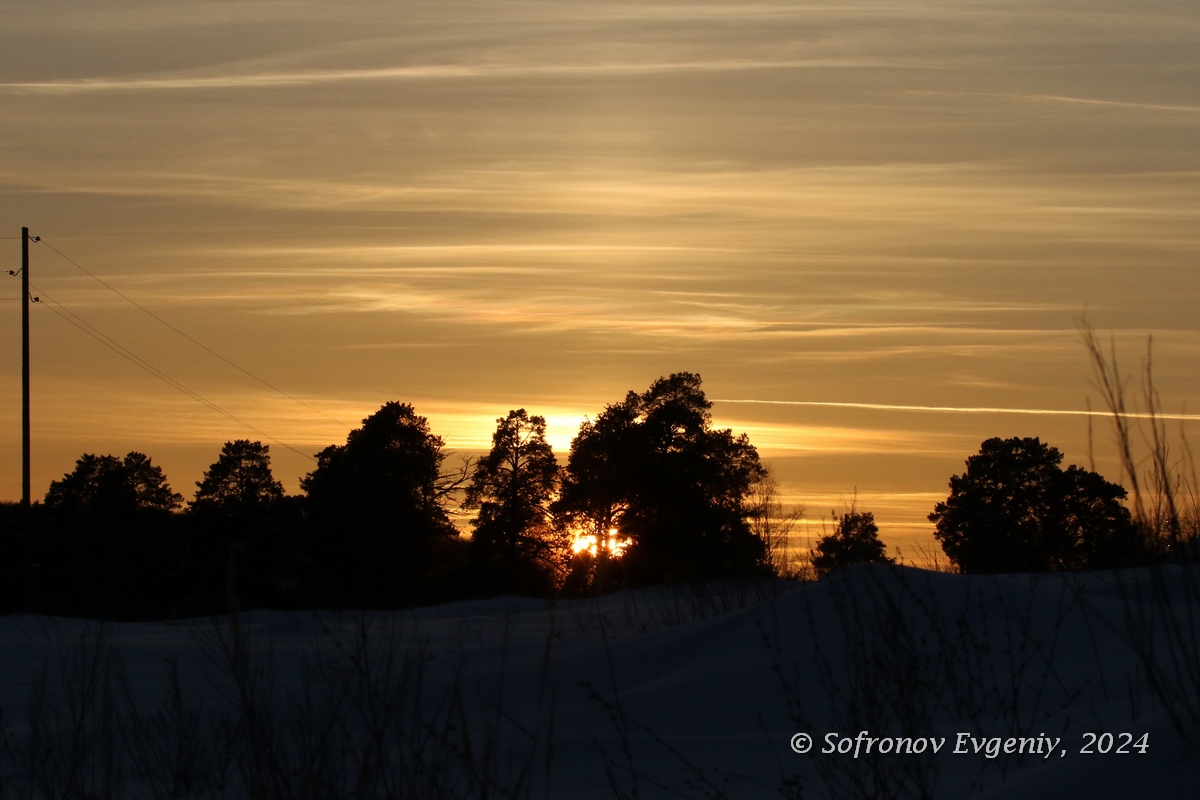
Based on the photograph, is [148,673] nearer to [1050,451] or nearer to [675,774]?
[675,774]

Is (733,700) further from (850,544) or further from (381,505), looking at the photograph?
(381,505)

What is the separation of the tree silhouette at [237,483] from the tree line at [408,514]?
54 millimetres

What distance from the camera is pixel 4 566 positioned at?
41.2 metres

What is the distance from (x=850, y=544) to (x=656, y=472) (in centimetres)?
2849

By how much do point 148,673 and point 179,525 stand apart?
35.1m

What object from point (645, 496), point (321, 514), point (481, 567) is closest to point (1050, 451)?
point (645, 496)

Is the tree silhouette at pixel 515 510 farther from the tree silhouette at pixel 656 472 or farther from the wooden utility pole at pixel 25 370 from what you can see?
the wooden utility pole at pixel 25 370

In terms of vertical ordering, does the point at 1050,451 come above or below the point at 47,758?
above

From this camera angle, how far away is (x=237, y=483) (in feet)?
136

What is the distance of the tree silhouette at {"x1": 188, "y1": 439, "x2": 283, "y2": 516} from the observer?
40.8 m

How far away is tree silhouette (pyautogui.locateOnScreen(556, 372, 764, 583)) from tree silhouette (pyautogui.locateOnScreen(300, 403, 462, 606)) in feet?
16.7

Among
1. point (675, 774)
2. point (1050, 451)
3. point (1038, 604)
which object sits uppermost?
point (1050, 451)

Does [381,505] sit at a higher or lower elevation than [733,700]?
higher

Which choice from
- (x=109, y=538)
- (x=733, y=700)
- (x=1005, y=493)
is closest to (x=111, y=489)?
(x=109, y=538)
